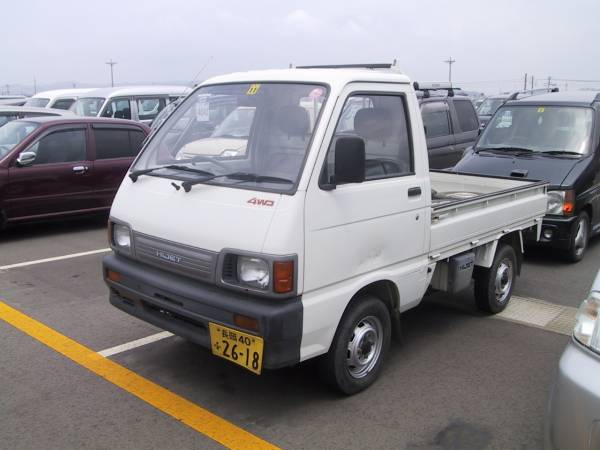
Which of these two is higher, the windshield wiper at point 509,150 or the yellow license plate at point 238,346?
the windshield wiper at point 509,150

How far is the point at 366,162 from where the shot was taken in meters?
3.87

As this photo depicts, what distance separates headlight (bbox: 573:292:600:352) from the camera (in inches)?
105

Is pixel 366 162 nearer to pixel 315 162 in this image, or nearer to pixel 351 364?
pixel 315 162

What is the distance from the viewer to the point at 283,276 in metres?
3.20

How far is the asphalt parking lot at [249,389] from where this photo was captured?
342cm

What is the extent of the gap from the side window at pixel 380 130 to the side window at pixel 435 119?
6.33m

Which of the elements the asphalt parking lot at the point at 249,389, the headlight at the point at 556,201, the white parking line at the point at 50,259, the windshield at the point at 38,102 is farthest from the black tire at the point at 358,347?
the windshield at the point at 38,102

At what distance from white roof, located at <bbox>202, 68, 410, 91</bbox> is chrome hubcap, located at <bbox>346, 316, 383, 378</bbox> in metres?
1.55

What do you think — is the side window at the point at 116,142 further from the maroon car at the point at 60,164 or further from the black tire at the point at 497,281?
the black tire at the point at 497,281

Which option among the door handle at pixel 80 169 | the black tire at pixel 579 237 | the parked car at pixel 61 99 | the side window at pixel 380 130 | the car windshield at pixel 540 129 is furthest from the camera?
the parked car at pixel 61 99

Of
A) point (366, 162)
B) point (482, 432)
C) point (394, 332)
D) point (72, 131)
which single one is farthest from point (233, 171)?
point (72, 131)

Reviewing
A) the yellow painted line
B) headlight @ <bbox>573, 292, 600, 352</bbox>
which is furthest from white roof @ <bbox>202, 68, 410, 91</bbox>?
the yellow painted line

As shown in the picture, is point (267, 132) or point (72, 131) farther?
point (72, 131)

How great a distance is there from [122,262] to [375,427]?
198 cm
